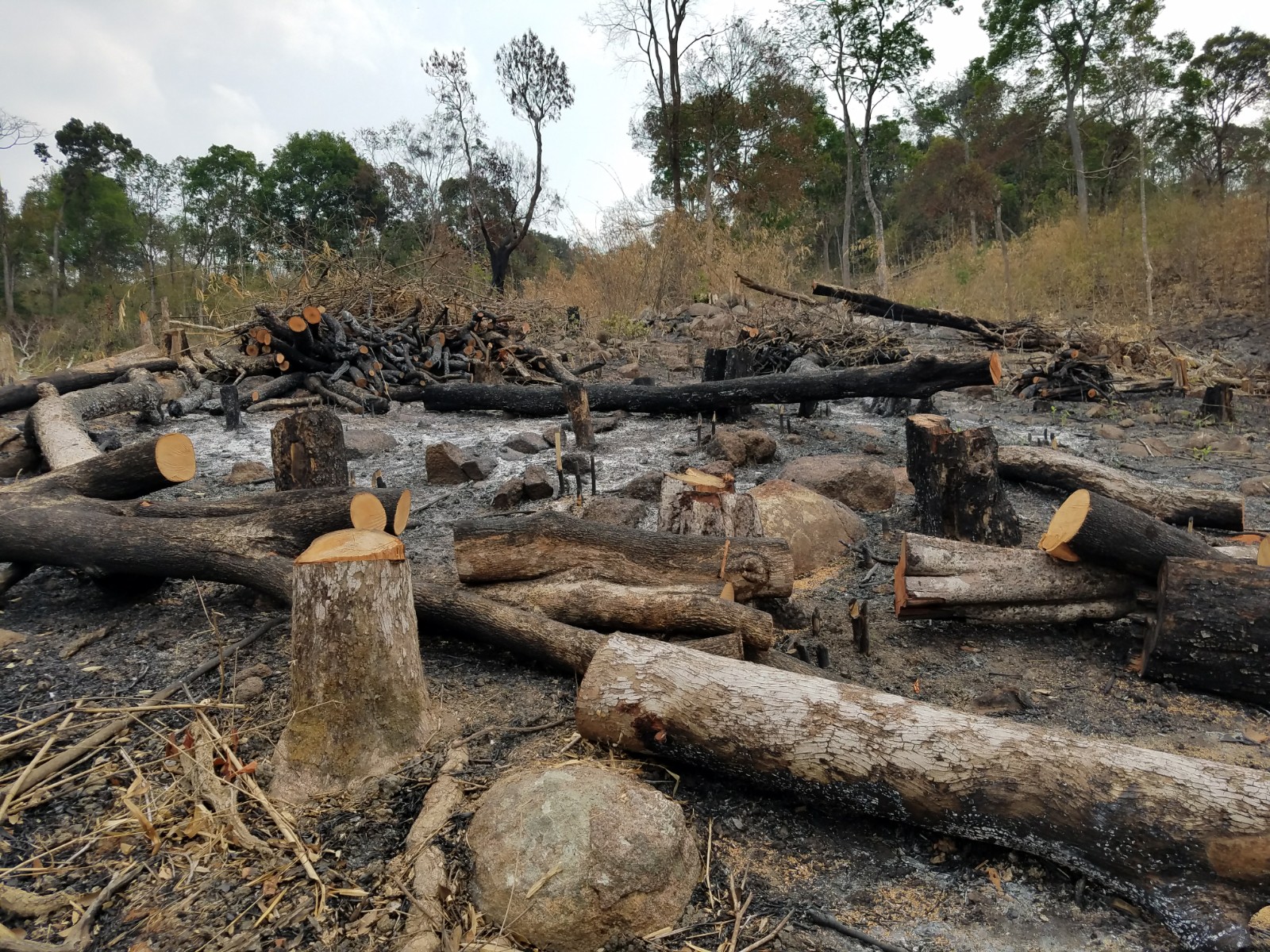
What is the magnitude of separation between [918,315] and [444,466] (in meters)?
8.59

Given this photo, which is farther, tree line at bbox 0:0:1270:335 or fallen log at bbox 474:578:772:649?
tree line at bbox 0:0:1270:335

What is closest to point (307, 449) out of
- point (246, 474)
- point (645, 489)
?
point (246, 474)

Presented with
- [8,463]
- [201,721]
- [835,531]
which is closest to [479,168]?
[8,463]

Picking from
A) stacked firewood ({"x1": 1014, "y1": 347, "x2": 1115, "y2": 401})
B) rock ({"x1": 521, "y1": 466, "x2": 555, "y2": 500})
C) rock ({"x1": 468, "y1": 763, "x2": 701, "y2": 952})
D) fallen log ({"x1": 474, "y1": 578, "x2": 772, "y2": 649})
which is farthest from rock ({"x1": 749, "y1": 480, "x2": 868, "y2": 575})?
stacked firewood ({"x1": 1014, "y1": 347, "x2": 1115, "y2": 401})

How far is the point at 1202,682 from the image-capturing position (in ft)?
9.45

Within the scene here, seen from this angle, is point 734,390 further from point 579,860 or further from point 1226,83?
point 1226,83

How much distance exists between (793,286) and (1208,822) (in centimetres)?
1659

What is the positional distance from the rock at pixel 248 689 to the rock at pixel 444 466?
325cm

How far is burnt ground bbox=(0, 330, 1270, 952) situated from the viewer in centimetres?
174

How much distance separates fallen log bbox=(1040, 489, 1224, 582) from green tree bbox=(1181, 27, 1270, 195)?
708 inches

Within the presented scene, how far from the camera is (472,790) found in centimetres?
210

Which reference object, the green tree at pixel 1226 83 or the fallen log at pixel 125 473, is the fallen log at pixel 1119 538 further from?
the green tree at pixel 1226 83

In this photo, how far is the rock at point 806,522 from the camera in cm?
434

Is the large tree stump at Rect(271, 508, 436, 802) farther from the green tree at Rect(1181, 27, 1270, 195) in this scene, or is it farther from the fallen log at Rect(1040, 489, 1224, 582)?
the green tree at Rect(1181, 27, 1270, 195)
